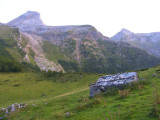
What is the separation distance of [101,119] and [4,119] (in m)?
12.6

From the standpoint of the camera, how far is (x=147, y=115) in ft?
30.4

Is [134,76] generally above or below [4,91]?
above

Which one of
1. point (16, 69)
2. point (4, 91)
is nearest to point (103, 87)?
point (4, 91)

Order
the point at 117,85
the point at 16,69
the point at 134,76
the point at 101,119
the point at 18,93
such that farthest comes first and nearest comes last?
the point at 16,69 < the point at 18,93 < the point at 134,76 < the point at 117,85 < the point at 101,119

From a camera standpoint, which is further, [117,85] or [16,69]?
[16,69]

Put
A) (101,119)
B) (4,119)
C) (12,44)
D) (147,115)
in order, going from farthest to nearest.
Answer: (12,44) < (4,119) < (101,119) < (147,115)

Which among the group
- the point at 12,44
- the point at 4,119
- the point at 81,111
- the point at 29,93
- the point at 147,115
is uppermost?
the point at 12,44

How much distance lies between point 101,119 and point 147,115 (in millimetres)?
3085

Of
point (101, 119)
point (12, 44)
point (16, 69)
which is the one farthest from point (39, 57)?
point (101, 119)

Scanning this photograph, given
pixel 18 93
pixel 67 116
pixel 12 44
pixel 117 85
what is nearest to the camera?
pixel 67 116

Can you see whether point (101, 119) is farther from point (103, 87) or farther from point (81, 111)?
point (103, 87)

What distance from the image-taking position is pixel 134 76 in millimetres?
21375

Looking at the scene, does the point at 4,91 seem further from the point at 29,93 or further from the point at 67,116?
the point at 67,116

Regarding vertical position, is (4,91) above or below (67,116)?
below
